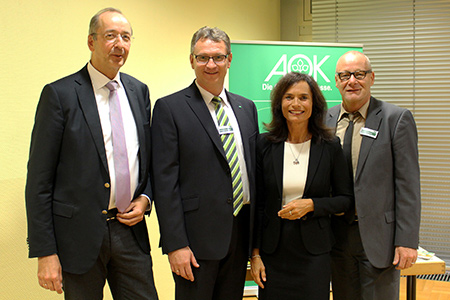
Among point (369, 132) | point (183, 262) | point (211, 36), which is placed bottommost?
point (183, 262)

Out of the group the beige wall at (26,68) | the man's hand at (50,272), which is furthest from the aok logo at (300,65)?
the man's hand at (50,272)

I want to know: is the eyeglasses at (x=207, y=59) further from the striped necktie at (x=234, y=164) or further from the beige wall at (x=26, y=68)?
the beige wall at (x=26, y=68)

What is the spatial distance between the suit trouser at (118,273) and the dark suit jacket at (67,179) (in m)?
0.07

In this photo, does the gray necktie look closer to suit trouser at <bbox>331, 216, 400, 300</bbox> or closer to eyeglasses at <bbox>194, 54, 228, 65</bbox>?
eyeglasses at <bbox>194, 54, 228, 65</bbox>

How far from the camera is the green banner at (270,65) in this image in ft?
13.5

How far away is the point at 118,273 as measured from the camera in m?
2.16

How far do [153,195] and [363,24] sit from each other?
405 cm

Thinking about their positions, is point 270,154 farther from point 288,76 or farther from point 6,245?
point 6,245

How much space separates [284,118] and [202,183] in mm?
612

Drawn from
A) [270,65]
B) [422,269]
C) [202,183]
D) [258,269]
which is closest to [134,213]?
[202,183]

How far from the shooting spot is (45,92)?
1.98 metres

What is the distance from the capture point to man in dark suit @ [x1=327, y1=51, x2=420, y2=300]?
2373 millimetres

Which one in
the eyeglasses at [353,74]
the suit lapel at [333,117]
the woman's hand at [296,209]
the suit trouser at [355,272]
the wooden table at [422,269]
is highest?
the eyeglasses at [353,74]

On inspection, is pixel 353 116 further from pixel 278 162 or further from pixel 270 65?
pixel 270 65
